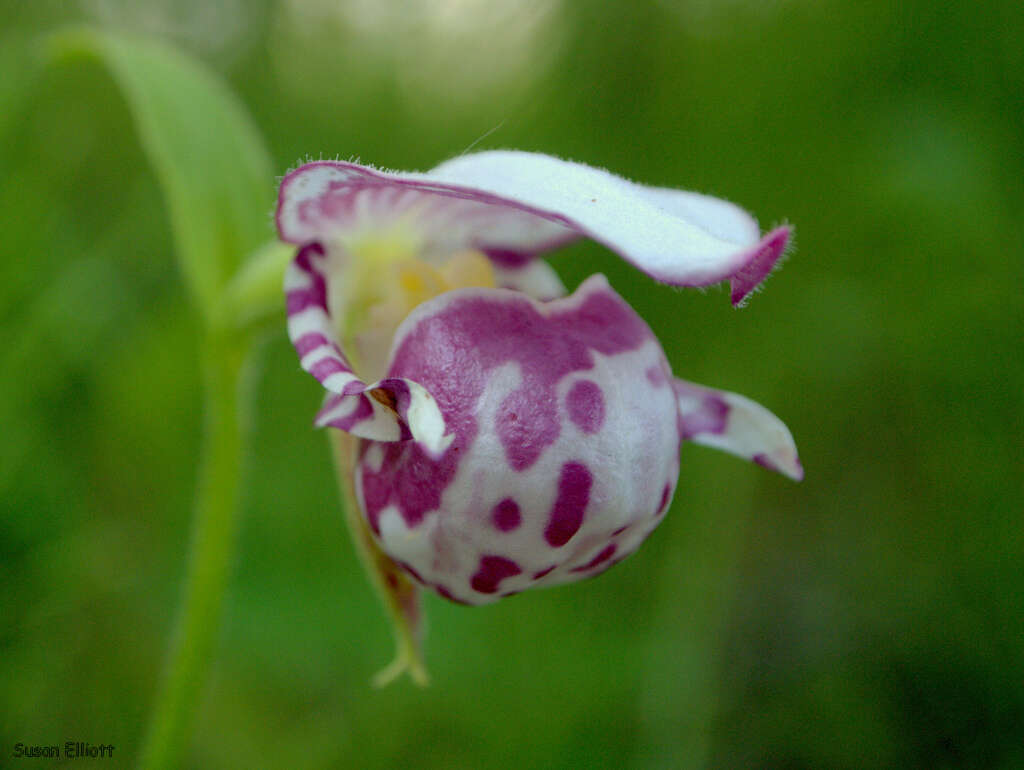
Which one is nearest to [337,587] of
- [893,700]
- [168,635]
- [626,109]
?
[168,635]

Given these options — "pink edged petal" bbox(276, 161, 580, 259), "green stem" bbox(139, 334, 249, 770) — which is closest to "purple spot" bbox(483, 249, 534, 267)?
"pink edged petal" bbox(276, 161, 580, 259)

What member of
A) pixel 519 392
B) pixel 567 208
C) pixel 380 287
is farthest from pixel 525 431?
pixel 380 287

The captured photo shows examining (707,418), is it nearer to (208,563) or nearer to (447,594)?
(447,594)

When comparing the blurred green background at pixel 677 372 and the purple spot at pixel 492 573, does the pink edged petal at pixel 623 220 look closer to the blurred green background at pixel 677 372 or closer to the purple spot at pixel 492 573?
the purple spot at pixel 492 573

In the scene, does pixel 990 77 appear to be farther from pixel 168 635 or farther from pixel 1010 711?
pixel 168 635


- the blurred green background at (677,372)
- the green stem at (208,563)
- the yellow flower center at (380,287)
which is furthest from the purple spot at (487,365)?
the blurred green background at (677,372)

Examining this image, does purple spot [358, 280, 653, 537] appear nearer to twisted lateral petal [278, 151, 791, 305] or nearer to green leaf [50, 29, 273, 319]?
twisted lateral petal [278, 151, 791, 305]
